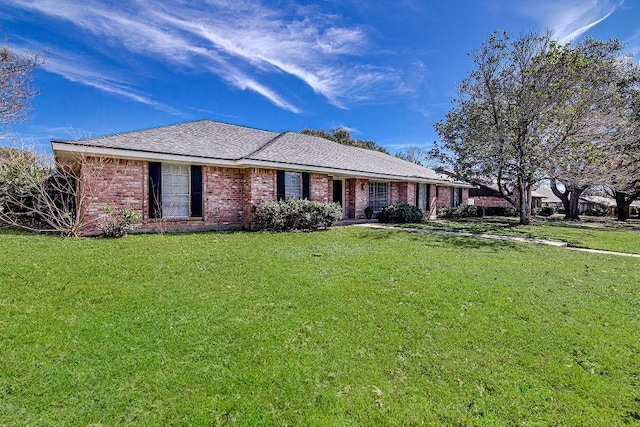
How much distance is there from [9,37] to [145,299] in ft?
54.5

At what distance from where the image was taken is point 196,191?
12.5 meters

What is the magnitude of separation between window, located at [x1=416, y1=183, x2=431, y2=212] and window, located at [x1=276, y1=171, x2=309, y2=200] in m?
10.8

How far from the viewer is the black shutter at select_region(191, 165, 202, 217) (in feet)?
40.7

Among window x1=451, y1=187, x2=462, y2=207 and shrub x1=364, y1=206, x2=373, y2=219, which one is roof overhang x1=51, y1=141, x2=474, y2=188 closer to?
shrub x1=364, y1=206, x2=373, y2=219

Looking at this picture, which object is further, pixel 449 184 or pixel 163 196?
pixel 449 184

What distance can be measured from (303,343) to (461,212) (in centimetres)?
2493

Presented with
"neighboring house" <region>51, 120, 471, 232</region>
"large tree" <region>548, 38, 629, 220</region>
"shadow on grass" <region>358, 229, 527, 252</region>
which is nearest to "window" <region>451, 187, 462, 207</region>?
"large tree" <region>548, 38, 629, 220</region>

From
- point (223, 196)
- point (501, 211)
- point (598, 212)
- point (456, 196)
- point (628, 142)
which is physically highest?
point (628, 142)

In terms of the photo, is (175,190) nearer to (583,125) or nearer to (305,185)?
(305,185)

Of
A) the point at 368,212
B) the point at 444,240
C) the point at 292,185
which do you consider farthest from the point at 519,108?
the point at 292,185

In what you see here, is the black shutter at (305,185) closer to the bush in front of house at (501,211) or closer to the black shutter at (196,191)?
the black shutter at (196,191)

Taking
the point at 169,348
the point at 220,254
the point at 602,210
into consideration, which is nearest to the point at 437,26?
the point at 220,254

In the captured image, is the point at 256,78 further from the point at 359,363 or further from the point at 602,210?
the point at 602,210

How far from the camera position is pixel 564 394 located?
10.8 feet
